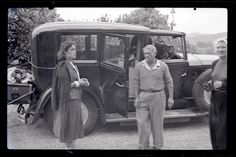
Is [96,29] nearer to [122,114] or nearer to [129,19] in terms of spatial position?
[129,19]

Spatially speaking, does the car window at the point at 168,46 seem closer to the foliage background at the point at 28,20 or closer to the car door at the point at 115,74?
the foliage background at the point at 28,20

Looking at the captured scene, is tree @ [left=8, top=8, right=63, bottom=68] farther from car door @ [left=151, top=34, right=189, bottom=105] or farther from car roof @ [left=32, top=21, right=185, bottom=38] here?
car door @ [left=151, top=34, right=189, bottom=105]

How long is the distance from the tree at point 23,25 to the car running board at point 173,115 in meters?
1.16

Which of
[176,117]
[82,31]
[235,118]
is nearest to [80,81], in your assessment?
[82,31]

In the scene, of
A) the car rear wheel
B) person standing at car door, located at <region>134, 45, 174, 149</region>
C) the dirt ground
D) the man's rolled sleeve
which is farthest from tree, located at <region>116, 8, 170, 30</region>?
the dirt ground

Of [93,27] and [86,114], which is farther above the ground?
[93,27]

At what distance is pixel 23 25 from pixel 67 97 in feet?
3.17

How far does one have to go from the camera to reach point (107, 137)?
163 inches

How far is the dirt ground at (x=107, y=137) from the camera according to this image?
4109 mm

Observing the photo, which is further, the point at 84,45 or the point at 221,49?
the point at 221,49

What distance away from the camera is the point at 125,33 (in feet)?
13.5

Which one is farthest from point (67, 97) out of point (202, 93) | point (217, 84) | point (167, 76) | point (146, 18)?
point (217, 84)

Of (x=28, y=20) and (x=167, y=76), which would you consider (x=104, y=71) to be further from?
(x=28, y=20)

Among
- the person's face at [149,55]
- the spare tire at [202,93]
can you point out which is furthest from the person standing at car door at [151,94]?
the spare tire at [202,93]
